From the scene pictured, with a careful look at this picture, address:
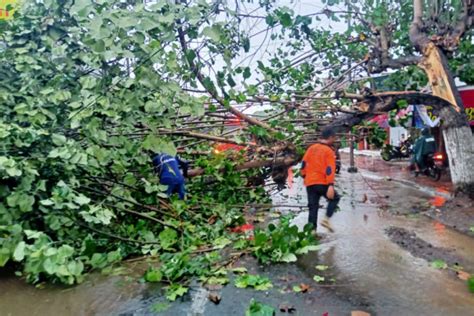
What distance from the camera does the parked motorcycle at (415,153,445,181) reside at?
13.0m

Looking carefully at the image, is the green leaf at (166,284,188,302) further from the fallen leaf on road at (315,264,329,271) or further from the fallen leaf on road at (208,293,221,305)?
the fallen leaf on road at (315,264,329,271)

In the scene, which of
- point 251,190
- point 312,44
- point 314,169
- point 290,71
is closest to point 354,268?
point 314,169

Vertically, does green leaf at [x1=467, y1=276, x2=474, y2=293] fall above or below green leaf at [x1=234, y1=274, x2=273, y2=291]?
below

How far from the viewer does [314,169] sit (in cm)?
650

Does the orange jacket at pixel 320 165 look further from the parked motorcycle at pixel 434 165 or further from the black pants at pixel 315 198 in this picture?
the parked motorcycle at pixel 434 165

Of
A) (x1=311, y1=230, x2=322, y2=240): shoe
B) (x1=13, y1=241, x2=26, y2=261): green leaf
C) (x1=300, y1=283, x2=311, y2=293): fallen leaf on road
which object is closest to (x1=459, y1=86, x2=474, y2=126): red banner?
(x1=311, y1=230, x2=322, y2=240): shoe

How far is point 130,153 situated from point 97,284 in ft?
5.29

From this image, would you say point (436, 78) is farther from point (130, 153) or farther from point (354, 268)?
point (130, 153)

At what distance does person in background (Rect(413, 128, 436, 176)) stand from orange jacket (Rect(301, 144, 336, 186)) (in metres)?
8.49

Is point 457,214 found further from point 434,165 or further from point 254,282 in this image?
point 434,165

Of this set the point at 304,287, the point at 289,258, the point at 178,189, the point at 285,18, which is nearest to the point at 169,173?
the point at 178,189

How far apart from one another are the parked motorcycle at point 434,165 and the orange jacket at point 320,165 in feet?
26.3

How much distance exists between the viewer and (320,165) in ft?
21.1

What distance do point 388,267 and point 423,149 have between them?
31.9 feet
